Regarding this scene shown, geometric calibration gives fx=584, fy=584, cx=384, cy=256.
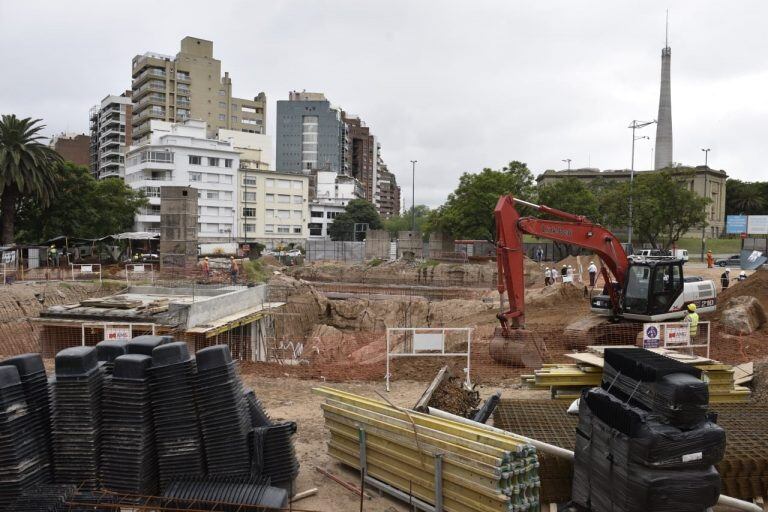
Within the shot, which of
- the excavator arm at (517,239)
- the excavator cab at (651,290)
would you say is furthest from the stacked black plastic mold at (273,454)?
the excavator cab at (651,290)

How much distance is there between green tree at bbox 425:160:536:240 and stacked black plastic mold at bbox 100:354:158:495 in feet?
154

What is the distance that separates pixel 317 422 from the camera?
10227 millimetres

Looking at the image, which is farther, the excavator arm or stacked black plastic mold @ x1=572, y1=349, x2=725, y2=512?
the excavator arm

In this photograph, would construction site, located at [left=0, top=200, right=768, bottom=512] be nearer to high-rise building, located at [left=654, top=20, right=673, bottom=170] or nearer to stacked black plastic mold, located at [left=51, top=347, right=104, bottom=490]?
stacked black plastic mold, located at [left=51, top=347, right=104, bottom=490]

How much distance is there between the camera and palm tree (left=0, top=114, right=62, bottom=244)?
35406 millimetres

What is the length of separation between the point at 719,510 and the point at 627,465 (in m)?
1.92

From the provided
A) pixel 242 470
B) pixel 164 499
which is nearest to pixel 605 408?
pixel 242 470

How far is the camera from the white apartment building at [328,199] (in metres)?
88.0

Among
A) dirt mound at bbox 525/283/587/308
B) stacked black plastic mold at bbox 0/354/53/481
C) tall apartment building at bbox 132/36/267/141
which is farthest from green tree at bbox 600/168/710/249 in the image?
tall apartment building at bbox 132/36/267/141

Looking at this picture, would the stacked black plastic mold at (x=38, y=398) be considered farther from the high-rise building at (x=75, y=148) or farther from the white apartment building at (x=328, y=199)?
the high-rise building at (x=75, y=148)

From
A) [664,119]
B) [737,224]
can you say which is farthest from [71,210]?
[664,119]

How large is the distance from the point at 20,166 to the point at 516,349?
114 feet

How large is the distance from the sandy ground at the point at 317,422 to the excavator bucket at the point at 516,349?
1.48 m

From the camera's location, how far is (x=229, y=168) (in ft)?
203
